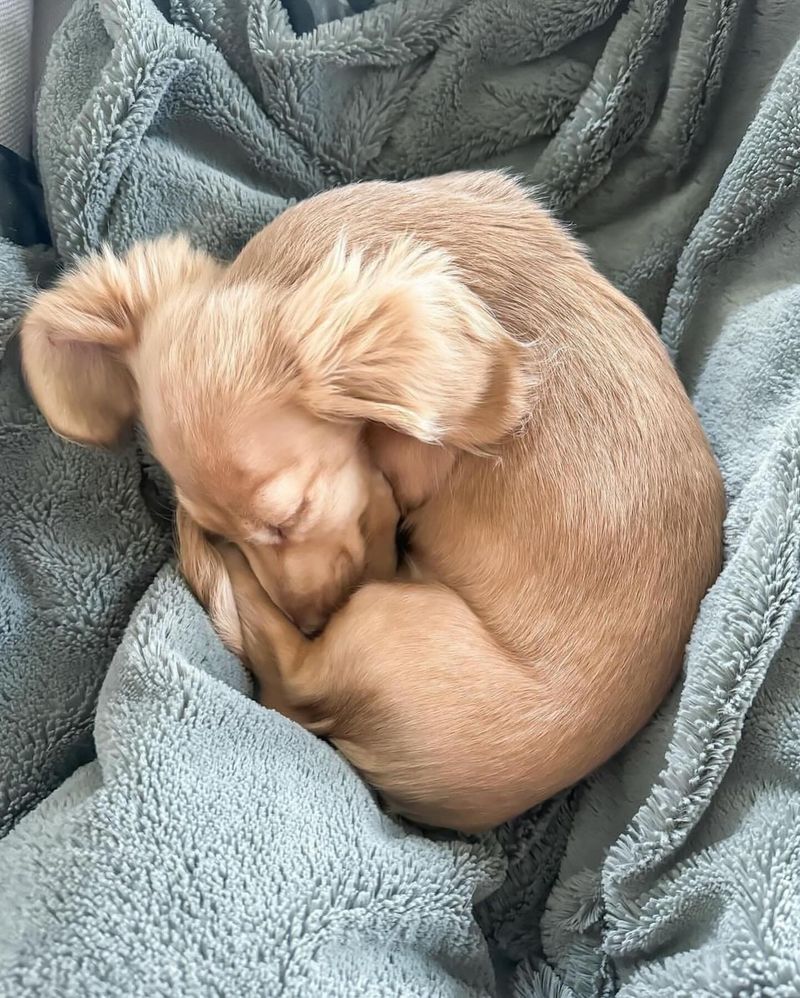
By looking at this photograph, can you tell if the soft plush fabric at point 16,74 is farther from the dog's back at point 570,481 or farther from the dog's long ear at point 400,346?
the dog's long ear at point 400,346

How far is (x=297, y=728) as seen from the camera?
128 centimetres

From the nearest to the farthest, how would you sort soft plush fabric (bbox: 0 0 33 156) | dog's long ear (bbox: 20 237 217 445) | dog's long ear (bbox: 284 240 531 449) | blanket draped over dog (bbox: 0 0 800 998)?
blanket draped over dog (bbox: 0 0 800 998) → dog's long ear (bbox: 284 240 531 449) → dog's long ear (bbox: 20 237 217 445) → soft plush fabric (bbox: 0 0 33 156)

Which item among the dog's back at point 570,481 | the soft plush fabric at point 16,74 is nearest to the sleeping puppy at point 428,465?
the dog's back at point 570,481

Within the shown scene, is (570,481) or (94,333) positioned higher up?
(570,481)

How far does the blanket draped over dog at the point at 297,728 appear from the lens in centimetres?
105

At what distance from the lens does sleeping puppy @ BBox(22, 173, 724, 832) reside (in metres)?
1.24

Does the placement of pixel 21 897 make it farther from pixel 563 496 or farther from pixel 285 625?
pixel 563 496

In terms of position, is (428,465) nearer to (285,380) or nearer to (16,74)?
(285,380)

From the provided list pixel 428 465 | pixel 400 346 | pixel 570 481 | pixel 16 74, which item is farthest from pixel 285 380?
pixel 16 74

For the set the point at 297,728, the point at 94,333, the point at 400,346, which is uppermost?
the point at 400,346

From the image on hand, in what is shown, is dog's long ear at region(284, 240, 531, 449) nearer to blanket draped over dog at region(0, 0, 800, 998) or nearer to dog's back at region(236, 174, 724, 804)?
dog's back at region(236, 174, 724, 804)

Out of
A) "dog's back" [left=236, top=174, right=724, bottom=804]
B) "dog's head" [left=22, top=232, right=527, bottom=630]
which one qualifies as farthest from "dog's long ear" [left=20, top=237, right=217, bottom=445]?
"dog's back" [left=236, top=174, right=724, bottom=804]

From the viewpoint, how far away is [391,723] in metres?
1.29

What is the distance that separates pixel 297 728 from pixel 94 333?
0.67m
